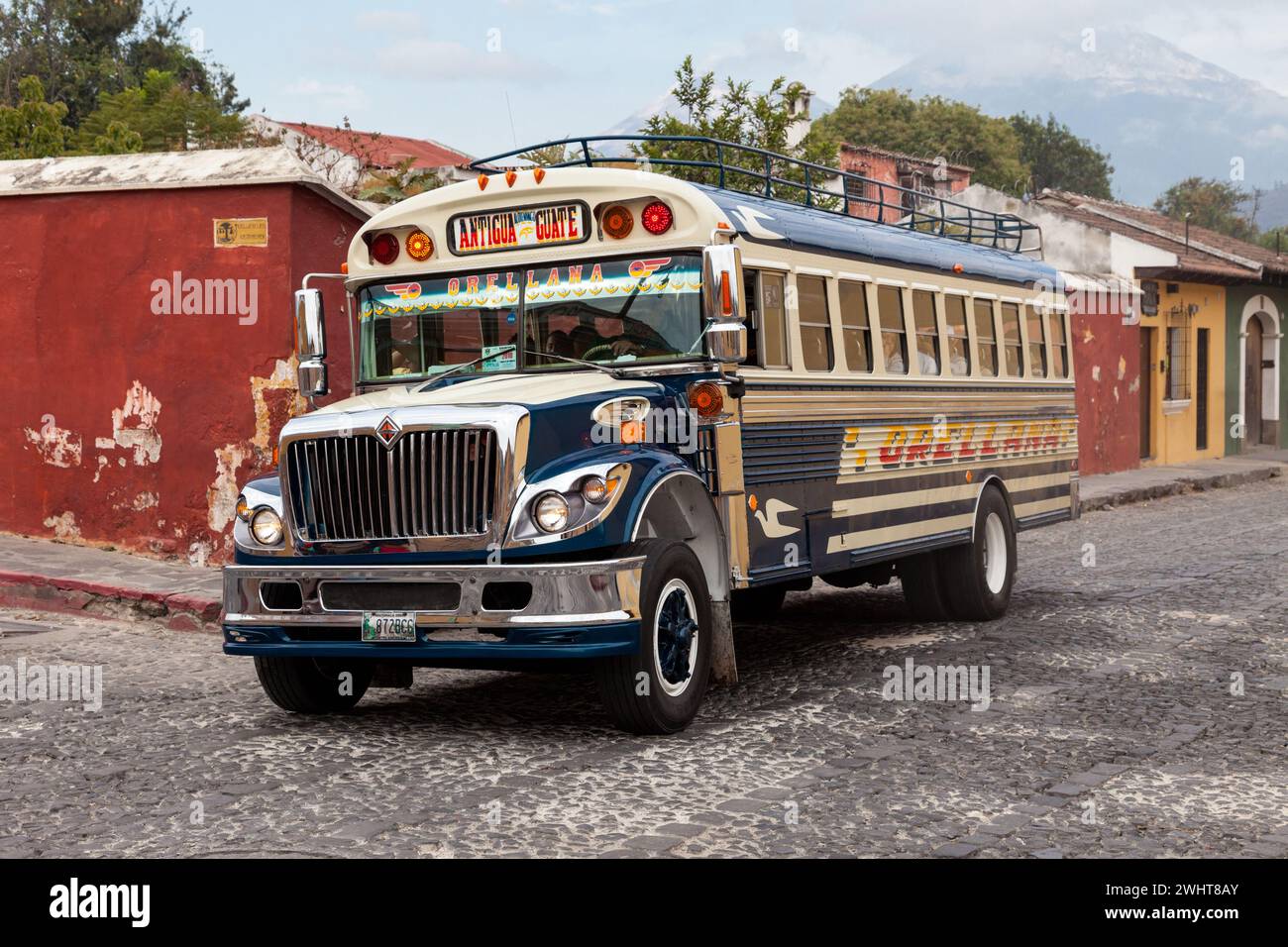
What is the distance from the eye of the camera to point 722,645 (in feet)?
25.3

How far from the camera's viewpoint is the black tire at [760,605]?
11.2m

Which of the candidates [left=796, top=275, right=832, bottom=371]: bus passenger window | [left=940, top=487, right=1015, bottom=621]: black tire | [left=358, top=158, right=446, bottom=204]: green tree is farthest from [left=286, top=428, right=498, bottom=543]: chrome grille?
[left=358, top=158, right=446, bottom=204]: green tree

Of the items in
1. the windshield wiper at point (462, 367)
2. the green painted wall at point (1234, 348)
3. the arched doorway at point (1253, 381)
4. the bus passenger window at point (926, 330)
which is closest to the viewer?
the windshield wiper at point (462, 367)


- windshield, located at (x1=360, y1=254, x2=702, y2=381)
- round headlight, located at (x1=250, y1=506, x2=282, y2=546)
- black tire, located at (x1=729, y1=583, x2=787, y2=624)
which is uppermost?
windshield, located at (x1=360, y1=254, x2=702, y2=381)

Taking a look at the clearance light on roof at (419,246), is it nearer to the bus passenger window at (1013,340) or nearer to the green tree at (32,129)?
the bus passenger window at (1013,340)

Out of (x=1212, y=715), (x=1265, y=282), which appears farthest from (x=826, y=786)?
(x=1265, y=282)

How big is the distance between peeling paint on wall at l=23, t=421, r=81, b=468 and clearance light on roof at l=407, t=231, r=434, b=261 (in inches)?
221

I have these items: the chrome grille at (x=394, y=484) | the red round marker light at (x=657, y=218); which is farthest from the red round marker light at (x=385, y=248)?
the chrome grille at (x=394, y=484)

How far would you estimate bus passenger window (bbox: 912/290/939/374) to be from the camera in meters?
10.3

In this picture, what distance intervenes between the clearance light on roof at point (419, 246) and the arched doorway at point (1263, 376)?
1180 inches

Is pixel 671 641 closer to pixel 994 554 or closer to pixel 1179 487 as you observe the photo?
pixel 994 554

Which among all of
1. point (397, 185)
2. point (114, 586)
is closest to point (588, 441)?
point (114, 586)

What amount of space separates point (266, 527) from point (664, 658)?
1.91 metres

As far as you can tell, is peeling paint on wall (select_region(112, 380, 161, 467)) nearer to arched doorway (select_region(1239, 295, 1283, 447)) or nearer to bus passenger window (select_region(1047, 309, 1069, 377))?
bus passenger window (select_region(1047, 309, 1069, 377))
